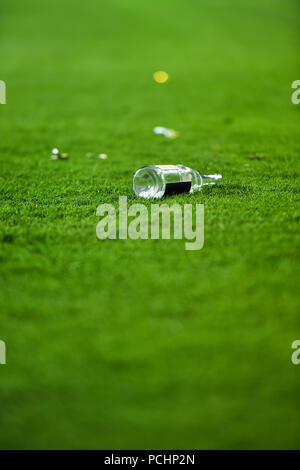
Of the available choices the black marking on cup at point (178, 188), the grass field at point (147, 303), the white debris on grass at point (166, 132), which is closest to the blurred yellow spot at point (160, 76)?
the white debris on grass at point (166, 132)

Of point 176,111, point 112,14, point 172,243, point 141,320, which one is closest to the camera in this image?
point 141,320

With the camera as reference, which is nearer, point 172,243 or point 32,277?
point 32,277

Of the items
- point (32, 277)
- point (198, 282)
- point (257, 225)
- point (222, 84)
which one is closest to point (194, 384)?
point (198, 282)

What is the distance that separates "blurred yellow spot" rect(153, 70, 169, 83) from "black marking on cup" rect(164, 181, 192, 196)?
33.9 ft

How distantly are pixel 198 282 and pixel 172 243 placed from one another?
0.60 meters

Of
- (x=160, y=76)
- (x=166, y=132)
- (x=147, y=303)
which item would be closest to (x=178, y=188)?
(x=147, y=303)

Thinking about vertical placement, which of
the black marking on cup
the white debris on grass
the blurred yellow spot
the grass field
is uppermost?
the blurred yellow spot

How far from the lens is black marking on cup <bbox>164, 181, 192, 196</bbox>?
14.8 ft

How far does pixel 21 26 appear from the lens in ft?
73.5

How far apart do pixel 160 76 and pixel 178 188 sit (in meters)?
11.1

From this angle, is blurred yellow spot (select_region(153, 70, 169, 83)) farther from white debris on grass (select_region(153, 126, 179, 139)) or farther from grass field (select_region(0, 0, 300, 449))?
grass field (select_region(0, 0, 300, 449))

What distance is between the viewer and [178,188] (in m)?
4.58

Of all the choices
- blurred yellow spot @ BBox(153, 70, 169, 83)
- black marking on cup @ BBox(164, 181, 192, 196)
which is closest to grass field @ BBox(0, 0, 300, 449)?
black marking on cup @ BBox(164, 181, 192, 196)
